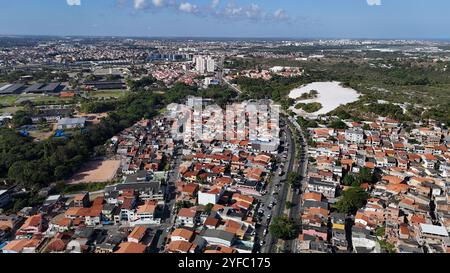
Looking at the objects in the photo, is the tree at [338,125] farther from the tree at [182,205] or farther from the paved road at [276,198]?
the tree at [182,205]

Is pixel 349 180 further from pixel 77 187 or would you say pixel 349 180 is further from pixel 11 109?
pixel 11 109

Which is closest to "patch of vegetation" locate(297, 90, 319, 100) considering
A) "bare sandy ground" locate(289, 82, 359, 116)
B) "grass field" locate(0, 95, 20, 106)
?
"bare sandy ground" locate(289, 82, 359, 116)

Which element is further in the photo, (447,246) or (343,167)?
(343,167)

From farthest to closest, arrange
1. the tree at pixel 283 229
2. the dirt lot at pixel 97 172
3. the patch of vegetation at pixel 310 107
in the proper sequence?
the patch of vegetation at pixel 310 107, the dirt lot at pixel 97 172, the tree at pixel 283 229

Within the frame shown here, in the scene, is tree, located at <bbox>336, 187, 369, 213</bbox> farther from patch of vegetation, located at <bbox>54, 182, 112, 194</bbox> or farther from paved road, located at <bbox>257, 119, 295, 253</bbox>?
patch of vegetation, located at <bbox>54, 182, 112, 194</bbox>

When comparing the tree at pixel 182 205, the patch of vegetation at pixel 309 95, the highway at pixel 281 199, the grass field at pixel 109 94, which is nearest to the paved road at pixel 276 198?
the highway at pixel 281 199
